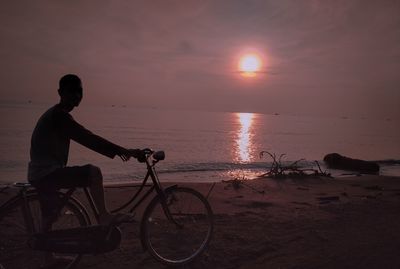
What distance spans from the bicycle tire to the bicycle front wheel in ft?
3.25

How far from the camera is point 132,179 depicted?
18.5 m

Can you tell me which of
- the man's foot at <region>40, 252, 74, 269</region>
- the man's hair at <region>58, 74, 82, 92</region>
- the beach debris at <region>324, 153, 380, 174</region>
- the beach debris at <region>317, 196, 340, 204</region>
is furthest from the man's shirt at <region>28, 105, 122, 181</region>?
the beach debris at <region>324, 153, 380, 174</region>

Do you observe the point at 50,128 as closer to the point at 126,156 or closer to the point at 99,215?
the point at 126,156

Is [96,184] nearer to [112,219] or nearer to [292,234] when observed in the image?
[112,219]

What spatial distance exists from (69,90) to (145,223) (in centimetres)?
205

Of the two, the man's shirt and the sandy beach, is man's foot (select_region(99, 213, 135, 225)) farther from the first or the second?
the man's shirt

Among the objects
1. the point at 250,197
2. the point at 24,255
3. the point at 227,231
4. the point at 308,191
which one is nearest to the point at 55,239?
the point at 24,255

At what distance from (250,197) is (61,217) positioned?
740 centimetres

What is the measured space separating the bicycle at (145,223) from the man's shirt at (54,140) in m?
0.33

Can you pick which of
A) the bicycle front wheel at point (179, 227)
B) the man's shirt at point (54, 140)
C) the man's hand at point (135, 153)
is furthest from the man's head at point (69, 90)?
the bicycle front wheel at point (179, 227)

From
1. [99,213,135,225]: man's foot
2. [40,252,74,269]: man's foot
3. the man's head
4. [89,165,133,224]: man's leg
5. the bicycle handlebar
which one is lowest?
[40,252,74,269]: man's foot

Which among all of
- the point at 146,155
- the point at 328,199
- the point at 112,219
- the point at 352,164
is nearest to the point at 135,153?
the point at 146,155

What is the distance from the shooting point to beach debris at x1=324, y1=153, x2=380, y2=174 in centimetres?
2401

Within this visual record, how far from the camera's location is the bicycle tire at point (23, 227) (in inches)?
180
